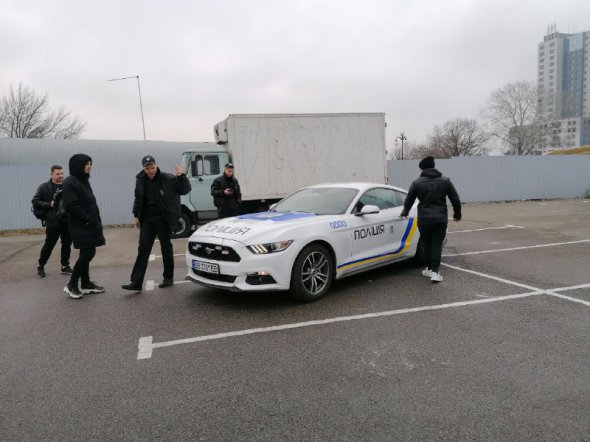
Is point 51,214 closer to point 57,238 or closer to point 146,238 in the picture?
point 57,238

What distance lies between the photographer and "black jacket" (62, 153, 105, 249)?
17.8ft

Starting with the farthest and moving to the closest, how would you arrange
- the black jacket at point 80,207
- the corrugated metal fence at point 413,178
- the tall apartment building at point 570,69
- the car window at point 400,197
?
the tall apartment building at point 570,69, the corrugated metal fence at point 413,178, the car window at point 400,197, the black jacket at point 80,207

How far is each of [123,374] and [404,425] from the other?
2.16m

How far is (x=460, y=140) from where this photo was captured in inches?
2340

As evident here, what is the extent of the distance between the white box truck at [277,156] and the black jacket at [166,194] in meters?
5.16

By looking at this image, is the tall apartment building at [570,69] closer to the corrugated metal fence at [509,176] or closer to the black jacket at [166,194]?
the corrugated metal fence at [509,176]

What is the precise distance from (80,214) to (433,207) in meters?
4.54

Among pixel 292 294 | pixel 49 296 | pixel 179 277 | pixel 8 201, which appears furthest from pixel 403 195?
pixel 8 201

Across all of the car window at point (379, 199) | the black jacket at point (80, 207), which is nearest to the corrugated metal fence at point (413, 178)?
the black jacket at point (80, 207)

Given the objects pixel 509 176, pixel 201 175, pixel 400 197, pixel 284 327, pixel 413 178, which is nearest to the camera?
pixel 284 327

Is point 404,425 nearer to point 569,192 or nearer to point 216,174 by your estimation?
point 216,174

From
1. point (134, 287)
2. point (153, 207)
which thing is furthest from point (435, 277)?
point (134, 287)

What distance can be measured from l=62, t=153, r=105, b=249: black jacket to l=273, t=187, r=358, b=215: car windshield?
7.97 feet

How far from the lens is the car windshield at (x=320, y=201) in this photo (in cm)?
594
